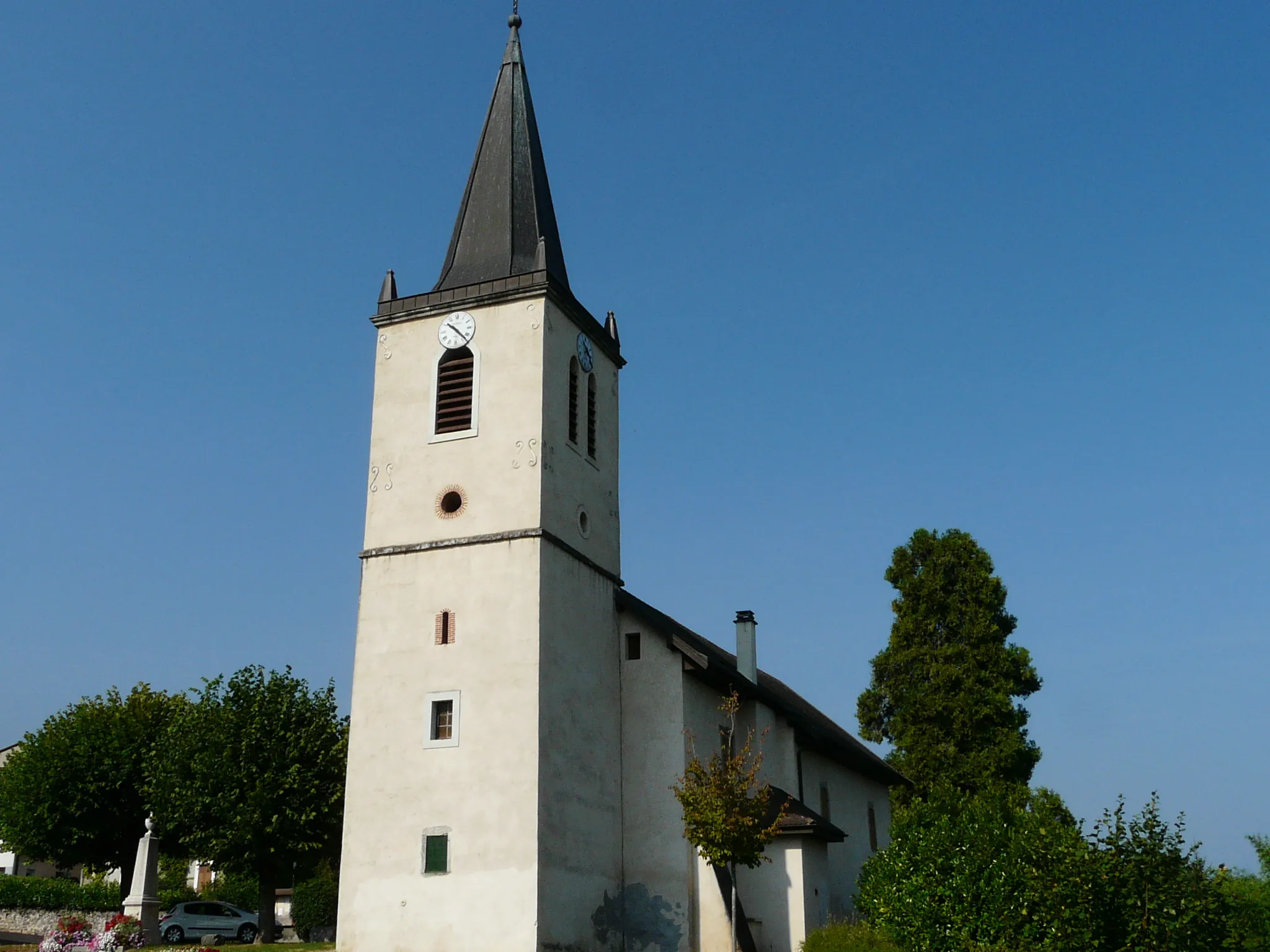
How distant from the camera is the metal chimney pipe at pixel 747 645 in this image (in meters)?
33.2

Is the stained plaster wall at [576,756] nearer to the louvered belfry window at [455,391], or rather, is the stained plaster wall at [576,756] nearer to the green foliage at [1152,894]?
the louvered belfry window at [455,391]

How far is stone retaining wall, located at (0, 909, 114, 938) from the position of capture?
1516 inches

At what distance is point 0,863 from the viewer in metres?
68.0

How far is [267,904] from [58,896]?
12.0 meters

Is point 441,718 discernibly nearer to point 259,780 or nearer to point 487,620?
point 487,620

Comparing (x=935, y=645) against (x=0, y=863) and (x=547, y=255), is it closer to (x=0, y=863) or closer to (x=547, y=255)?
(x=547, y=255)

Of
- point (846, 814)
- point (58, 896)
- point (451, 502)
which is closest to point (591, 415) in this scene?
point (451, 502)

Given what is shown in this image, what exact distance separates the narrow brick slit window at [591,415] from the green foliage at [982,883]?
34.4 feet

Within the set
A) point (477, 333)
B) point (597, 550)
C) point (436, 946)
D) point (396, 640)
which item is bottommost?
point (436, 946)

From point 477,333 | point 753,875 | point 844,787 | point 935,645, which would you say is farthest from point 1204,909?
point 935,645

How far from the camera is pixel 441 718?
23516 mm

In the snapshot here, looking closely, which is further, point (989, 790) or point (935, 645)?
point (935, 645)

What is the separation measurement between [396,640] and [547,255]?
31.5 feet

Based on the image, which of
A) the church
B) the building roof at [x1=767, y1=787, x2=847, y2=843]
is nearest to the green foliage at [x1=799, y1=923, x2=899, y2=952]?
the church
